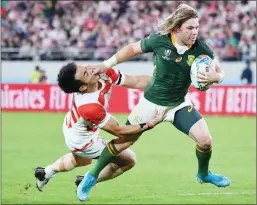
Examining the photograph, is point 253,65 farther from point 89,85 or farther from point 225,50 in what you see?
point 89,85

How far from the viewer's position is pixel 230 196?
41.7 ft

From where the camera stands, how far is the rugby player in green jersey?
931cm

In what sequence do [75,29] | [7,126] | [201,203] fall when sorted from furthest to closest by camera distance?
[75,29], [7,126], [201,203]

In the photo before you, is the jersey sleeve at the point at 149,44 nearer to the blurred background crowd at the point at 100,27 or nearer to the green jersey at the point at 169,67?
the green jersey at the point at 169,67

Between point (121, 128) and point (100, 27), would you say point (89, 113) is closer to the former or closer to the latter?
point (121, 128)

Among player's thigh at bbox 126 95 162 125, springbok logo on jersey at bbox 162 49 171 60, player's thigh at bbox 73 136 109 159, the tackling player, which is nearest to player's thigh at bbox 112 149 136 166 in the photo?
the tackling player

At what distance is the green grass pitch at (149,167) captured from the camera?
1251 centimetres

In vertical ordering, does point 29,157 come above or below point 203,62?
below

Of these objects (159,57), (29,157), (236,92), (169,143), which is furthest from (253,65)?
(159,57)

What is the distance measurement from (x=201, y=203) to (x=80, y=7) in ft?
72.6

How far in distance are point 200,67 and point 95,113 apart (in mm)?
1440

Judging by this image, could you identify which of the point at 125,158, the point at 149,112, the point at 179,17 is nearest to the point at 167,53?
the point at 179,17

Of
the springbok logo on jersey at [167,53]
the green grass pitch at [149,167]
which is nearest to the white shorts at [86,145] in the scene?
the springbok logo on jersey at [167,53]

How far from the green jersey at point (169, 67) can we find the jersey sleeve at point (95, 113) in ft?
2.69
